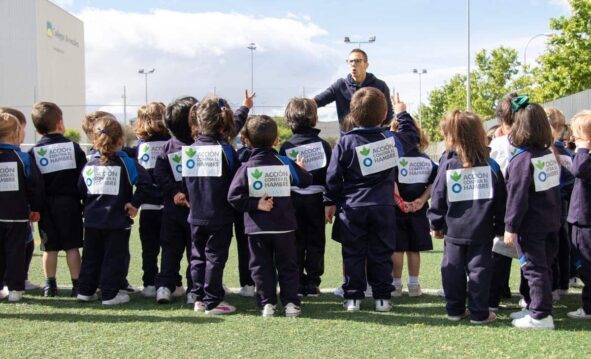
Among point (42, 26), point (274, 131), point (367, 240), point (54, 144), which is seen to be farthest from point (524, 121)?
point (42, 26)

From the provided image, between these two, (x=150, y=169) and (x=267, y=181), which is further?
(x=150, y=169)

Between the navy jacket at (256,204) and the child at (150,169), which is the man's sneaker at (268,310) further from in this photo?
the child at (150,169)

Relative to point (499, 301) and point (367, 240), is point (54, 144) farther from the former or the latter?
point (499, 301)

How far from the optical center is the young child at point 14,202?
5.59 m

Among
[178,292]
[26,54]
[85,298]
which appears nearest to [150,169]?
[178,292]

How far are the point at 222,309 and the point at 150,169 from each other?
1.73 m

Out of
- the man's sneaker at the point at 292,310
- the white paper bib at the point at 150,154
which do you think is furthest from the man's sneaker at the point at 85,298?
the man's sneaker at the point at 292,310

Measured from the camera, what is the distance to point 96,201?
5.54 meters

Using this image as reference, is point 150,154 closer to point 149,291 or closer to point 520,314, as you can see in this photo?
point 149,291

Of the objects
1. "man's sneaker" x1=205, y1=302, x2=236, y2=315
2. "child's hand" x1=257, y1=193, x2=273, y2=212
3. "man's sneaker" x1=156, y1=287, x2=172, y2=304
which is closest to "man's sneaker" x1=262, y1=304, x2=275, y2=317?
"man's sneaker" x1=205, y1=302, x2=236, y2=315

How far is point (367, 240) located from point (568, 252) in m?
2.17

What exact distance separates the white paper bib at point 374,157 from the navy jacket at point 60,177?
2813 mm

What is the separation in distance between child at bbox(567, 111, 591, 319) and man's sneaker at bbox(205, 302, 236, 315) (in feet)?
9.25

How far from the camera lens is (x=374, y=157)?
5.14m
